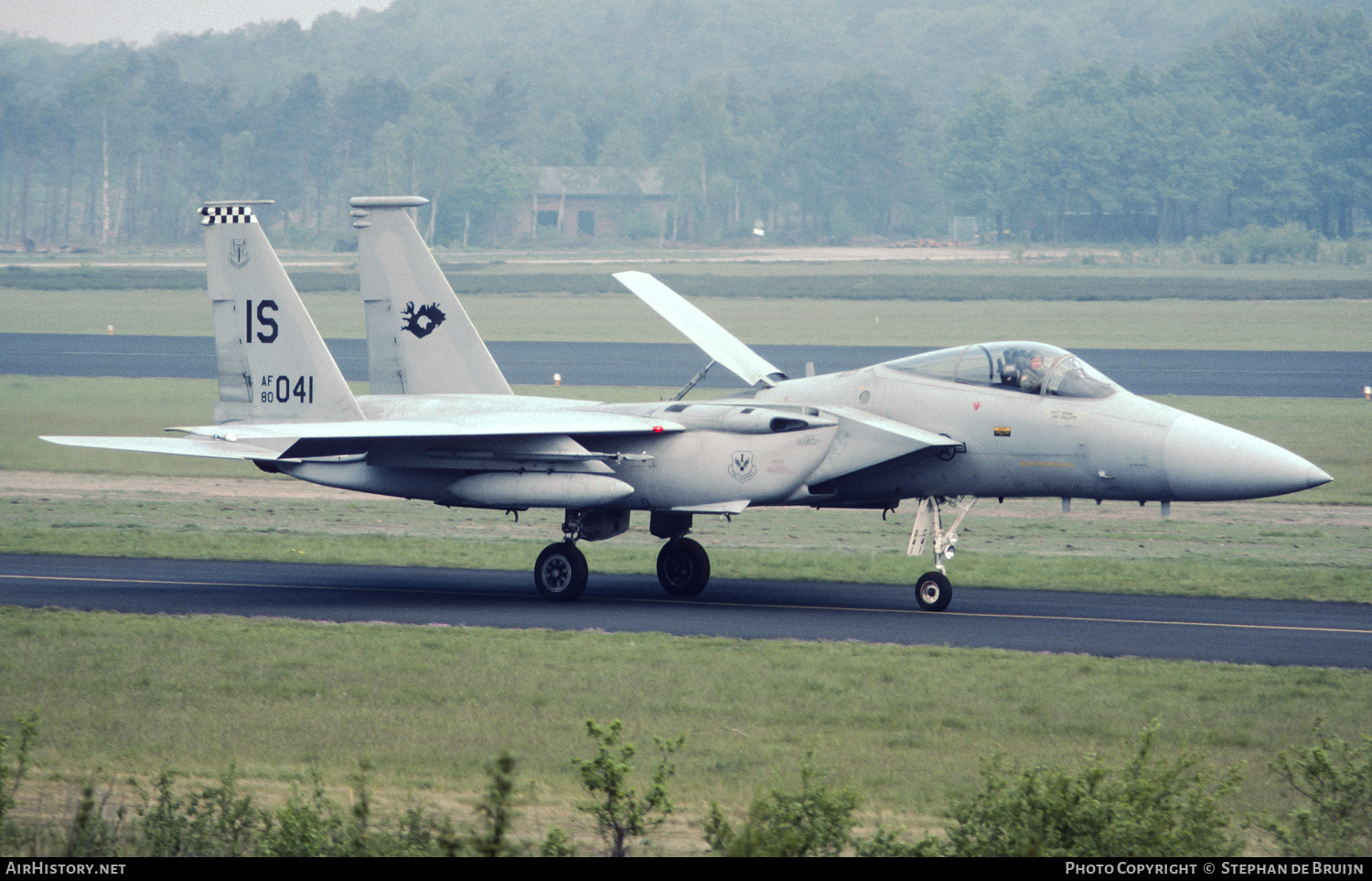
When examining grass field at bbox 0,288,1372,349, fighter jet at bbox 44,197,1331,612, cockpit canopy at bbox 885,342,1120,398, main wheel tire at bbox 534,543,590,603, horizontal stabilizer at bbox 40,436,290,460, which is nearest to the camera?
fighter jet at bbox 44,197,1331,612

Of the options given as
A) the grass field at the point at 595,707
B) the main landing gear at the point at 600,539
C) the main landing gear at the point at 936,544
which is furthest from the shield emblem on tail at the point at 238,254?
the main landing gear at the point at 936,544

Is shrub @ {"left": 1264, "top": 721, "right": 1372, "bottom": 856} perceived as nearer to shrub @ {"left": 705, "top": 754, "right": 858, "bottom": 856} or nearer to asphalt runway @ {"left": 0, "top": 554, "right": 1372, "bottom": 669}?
shrub @ {"left": 705, "top": 754, "right": 858, "bottom": 856}

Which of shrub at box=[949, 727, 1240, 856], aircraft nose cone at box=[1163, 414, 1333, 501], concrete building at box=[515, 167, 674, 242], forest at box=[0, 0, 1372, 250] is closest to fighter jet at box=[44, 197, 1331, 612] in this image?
aircraft nose cone at box=[1163, 414, 1333, 501]

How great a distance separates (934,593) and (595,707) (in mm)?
6472

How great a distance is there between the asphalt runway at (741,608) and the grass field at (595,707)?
3.49ft

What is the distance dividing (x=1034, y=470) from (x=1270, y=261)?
106294mm

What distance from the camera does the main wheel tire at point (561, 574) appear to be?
19.2 meters

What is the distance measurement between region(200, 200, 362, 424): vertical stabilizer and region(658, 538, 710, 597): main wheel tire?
480 centimetres

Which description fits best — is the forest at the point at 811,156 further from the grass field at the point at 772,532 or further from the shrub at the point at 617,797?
the shrub at the point at 617,797

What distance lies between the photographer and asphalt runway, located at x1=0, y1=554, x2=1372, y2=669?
1625cm

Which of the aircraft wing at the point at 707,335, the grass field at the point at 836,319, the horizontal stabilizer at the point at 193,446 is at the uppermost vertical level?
the grass field at the point at 836,319
